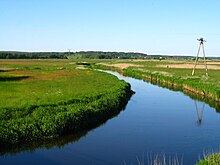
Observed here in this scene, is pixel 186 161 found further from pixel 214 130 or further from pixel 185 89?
pixel 185 89

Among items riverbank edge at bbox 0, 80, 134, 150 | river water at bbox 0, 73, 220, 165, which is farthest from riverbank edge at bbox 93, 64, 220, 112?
riverbank edge at bbox 0, 80, 134, 150

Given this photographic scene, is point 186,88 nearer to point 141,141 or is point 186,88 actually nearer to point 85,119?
point 85,119

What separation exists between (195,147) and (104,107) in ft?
29.0

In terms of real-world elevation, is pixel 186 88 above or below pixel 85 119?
below

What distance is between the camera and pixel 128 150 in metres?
18.6

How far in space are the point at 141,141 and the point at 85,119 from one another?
168 inches

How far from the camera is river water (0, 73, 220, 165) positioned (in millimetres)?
17047

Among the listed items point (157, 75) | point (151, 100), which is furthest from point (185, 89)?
point (157, 75)

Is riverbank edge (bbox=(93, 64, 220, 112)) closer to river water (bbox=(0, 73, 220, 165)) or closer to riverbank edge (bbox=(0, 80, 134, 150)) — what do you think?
river water (bbox=(0, 73, 220, 165))

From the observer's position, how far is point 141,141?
67.6ft

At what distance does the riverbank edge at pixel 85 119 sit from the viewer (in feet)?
60.0

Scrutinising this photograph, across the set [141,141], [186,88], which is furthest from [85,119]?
[186,88]

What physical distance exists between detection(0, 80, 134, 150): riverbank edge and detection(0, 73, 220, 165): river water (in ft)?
2.12

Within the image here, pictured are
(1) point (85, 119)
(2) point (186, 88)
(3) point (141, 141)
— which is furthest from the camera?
(2) point (186, 88)
